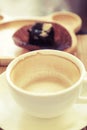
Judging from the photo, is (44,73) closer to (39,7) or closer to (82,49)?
(82,49)

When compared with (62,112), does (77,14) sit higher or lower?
higher

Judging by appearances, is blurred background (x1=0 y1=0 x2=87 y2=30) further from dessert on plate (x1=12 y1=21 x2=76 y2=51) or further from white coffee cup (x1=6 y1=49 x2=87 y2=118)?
white coffee cup (x1=6 y1=49 x2=87 y2=118)

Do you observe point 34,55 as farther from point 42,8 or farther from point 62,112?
point 42,8


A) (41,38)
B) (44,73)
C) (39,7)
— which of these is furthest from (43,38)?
(39,7)

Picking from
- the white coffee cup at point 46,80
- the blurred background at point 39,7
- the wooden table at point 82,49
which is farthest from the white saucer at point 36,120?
the blurred background at point 39,7

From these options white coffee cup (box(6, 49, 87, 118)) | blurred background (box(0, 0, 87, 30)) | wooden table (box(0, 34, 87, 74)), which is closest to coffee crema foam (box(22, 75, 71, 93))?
white coffee cup (box(6, 49, 87, 118))

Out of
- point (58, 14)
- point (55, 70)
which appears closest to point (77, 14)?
point (58, 14)
